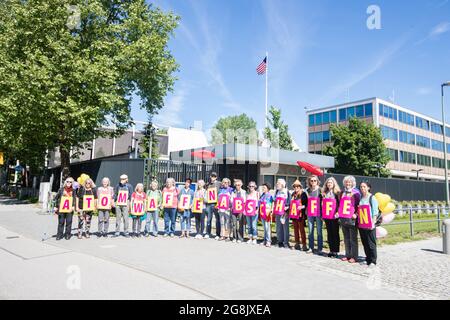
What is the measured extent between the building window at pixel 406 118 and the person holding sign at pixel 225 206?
54.5 meters

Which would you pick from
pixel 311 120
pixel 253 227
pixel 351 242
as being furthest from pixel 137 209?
pixel 311 120

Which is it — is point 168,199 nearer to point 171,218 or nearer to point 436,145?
point 171,218

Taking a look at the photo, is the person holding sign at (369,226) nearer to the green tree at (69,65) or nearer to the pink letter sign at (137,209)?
the pink letter sign at (137,209)

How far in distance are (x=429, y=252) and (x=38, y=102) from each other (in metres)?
19.6

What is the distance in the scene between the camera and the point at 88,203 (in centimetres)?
1055

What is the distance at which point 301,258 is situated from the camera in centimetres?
830

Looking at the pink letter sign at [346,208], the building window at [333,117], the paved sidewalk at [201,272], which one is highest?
the building window at [333,117]

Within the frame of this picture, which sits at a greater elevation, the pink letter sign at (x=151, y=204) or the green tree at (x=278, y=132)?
the green tree at (x=278, y=132)

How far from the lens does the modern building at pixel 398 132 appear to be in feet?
172

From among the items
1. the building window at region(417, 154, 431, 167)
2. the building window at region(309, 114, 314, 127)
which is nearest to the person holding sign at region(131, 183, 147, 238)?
the building window at region(309, 114, 314, 127)

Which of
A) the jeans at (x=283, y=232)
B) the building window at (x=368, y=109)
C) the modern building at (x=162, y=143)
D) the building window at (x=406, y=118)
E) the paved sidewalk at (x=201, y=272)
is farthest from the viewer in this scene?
the building window at (x=406, y=118)

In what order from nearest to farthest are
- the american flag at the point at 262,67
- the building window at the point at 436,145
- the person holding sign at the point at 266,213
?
the person holding sign at the point at 266,213, the american flag at the point at 262,67, the building window at the point at 436,145

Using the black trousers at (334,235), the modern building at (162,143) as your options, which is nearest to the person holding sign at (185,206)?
the black trousers at (334,235)
